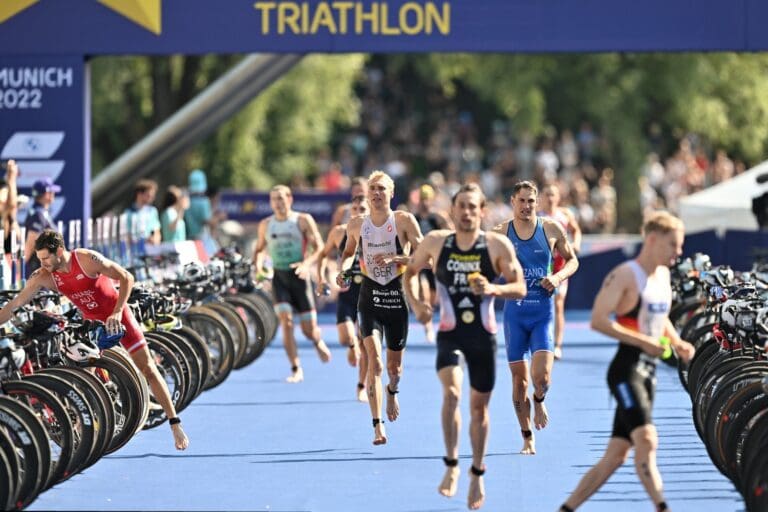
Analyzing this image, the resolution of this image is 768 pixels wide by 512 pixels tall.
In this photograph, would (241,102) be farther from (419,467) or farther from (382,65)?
(382,65)

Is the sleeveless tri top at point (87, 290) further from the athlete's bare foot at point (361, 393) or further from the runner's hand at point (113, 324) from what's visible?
the athlete's bare foot at point (361, 393)

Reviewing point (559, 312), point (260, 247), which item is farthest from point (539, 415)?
point (559, 312)

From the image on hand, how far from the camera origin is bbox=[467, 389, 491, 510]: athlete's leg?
10.9 metres

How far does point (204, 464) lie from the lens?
13102 mm

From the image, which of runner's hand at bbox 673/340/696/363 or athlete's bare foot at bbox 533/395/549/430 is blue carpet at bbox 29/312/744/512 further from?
runner's hand at bbox 673/340/696/363

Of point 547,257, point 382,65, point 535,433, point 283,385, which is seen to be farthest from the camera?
point 382,65

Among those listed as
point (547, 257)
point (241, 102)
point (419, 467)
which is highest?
point (241, 102)

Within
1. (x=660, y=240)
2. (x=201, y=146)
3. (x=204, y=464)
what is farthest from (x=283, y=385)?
(x=201, y=146)

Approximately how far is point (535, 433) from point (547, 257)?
1829 mm

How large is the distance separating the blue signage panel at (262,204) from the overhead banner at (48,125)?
988cm

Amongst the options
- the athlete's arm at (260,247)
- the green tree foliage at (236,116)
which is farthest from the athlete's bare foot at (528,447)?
the green tree foliage at (236,116)

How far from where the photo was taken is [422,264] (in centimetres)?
1125

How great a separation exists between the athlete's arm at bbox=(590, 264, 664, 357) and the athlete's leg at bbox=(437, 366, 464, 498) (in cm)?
130

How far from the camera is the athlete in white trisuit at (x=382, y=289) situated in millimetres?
14008
